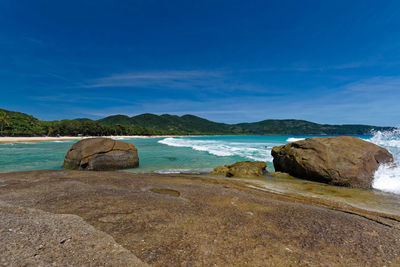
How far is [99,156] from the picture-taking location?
1494 cm

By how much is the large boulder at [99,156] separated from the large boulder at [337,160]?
43.0 feet

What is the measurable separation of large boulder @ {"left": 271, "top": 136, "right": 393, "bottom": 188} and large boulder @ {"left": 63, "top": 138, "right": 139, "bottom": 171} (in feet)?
43.0

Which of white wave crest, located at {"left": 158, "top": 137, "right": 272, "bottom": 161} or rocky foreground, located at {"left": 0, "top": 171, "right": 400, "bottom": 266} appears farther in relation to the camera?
white wave crest, located at {"left": 158, "top": 137, "right": 272, "bottom": 161}

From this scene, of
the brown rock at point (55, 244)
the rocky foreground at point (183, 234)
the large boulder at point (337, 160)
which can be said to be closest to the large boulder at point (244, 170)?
the large boulder at point (337, 160)

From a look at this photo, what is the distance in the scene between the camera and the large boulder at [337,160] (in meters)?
10.6

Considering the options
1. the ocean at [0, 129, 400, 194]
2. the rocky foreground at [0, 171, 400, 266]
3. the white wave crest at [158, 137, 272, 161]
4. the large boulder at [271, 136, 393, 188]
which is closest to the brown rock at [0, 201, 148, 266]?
the rocky foreground at [0, 171, 400, 266]

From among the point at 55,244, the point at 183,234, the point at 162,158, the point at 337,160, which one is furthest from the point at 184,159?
the point at 55,244

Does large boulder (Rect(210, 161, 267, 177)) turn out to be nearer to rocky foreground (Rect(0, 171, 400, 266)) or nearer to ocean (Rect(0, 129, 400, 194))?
ocean (Rect(0, 129, 400, 194))

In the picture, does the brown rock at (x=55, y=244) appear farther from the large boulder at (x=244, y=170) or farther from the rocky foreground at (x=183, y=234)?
the large boulder at (x=244, y=170)

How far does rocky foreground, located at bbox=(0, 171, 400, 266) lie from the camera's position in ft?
9.75

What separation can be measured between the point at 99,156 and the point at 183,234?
1355cm

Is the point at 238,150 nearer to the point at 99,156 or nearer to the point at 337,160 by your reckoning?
the point at 337,160

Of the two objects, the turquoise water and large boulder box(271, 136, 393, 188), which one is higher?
large boulder box(271, 136, 393, 188)

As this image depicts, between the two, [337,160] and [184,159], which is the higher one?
[337,160]
